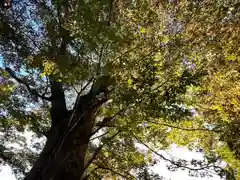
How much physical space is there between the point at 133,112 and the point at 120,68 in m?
0.98

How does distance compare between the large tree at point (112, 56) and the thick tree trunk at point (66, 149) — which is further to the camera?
the thick tree trunk at point (66, 149)

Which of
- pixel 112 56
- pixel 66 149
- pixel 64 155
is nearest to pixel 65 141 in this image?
pixel 66 149

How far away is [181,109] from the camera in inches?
231

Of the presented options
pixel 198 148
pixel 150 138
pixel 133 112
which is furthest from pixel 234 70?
pixel 198 148

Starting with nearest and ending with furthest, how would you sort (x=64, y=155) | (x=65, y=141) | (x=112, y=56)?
1. (x=112, y=56)
2. (x=64, y=155)
3. (x=65, y=141)

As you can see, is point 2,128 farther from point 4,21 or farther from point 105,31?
point 105,31

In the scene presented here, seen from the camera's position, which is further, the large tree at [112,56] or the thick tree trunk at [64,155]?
the thick tree trunk at [64,155]

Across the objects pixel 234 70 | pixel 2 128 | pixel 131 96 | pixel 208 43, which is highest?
pixel 2 128

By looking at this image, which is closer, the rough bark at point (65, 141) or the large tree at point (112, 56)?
the large tree at point (112, 56)

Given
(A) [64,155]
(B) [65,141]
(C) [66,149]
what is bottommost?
(A) [64,155]

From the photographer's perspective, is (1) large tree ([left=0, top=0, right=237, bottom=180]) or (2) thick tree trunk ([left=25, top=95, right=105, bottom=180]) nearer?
(1) large tree ([left=0, top=0, right=237, bottom=180])

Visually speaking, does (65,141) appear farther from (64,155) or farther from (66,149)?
(64,155)

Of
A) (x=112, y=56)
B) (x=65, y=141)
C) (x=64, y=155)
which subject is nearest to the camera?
(x=112, y=56)

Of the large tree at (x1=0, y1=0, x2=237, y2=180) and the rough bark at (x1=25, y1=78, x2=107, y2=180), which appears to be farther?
the rough bark at (x1=25, y1=78, x2=107, y2=180)
